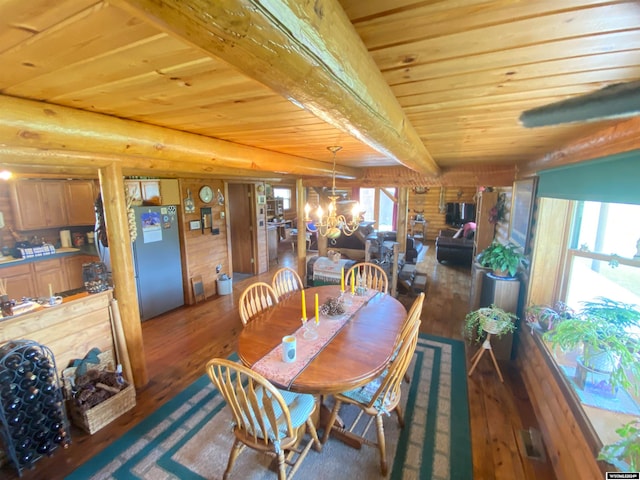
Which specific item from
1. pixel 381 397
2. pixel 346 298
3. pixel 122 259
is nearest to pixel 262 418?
pixel 381 397

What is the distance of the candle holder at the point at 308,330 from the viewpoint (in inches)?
83.5

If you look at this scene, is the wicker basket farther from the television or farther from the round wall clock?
the television

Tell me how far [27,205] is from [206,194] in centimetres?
228

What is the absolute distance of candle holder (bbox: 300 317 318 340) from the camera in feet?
6.96

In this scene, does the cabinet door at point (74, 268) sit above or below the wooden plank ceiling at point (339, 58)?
below

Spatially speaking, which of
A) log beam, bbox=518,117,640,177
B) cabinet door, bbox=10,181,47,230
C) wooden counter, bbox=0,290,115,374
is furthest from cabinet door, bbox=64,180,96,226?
log beam, bbox=518,117,640,177

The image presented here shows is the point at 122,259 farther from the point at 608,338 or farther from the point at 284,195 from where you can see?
the point at 284,195

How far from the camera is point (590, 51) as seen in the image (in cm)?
77

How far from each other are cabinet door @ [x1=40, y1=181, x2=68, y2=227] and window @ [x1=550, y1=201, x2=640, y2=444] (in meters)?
6.04

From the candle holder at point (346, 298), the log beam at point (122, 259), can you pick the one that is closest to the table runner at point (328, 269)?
the candle holder at point (346, 298)

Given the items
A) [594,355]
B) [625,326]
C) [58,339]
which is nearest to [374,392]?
[594,355]

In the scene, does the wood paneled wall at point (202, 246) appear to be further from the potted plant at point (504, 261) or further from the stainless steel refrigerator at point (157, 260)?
the potted plant at point (504, 261)

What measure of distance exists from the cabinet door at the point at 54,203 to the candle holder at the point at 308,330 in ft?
13.7

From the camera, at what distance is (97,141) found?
4.55 ft
